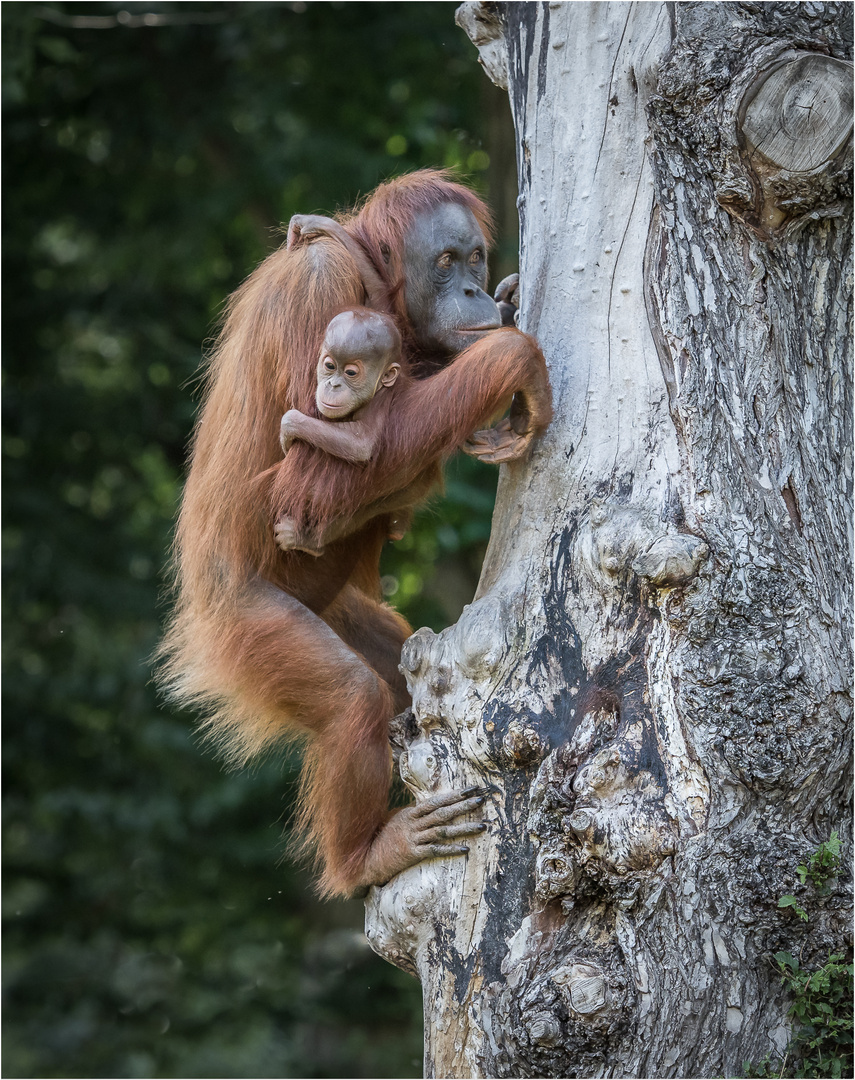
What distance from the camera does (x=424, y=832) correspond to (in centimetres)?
283

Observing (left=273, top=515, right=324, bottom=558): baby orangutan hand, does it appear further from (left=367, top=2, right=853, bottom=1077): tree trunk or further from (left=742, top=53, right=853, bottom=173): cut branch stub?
(left=742, top=53, right=853, bottom=173): cut branch stub

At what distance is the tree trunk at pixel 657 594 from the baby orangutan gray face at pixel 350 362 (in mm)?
465

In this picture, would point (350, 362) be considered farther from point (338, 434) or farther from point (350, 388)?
point (338, 434)

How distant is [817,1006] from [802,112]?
212cm

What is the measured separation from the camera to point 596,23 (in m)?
3.04

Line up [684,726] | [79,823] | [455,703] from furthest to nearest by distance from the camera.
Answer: [79,823]
[455,703]
[684,726]

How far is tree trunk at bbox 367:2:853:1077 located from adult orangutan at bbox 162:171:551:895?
0.55 feet

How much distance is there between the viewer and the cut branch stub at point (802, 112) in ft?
9.01

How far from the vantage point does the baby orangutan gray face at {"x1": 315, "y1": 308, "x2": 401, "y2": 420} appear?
292cm

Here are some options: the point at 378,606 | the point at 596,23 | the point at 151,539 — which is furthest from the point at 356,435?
the point at 151,539

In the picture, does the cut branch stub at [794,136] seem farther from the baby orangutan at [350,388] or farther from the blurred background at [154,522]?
the blurred background at [154,522]

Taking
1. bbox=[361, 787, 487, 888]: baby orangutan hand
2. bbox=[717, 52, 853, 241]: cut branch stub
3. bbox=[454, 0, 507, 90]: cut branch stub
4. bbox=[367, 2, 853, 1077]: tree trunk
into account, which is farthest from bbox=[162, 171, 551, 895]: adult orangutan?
bbox=[717, 52, 853, 241]: cut branch stub

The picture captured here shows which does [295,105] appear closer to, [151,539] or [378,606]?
[151,539]

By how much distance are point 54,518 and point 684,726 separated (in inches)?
188
